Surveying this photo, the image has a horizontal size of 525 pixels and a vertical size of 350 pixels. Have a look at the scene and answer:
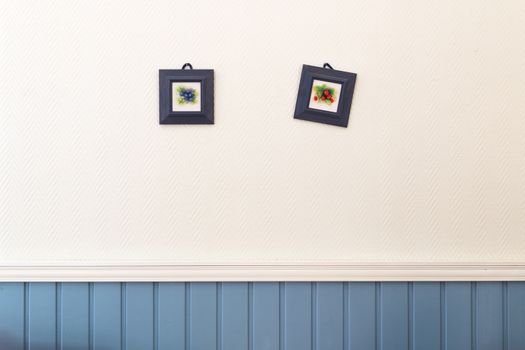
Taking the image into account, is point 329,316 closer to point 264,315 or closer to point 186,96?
point 264,315

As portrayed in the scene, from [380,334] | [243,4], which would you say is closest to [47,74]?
[243,4]

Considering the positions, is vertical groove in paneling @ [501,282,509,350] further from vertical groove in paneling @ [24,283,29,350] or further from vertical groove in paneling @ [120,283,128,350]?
vertical groove in paneling @ [24,283,29,350]

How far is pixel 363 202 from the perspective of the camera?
1545 mm

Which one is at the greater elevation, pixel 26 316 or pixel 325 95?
pixel 325 95

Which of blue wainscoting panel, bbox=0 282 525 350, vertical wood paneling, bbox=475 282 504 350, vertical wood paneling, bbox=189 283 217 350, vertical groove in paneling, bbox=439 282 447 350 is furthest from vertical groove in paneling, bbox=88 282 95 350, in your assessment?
vertical wood paneling, bbox=475 282 504 350

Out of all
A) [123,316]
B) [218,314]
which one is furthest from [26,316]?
[218,314]

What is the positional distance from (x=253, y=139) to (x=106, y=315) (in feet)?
2.22

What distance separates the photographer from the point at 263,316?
153 centimetres

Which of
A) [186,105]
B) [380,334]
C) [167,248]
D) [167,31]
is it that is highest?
[167,31]

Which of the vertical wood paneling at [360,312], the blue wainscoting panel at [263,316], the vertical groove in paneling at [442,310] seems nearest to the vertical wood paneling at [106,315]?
the blue wainscoting panel at [263,316]

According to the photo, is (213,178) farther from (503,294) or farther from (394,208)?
(503,294)

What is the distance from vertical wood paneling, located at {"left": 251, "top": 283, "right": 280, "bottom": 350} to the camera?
1532 millimetres

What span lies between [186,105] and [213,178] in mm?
230

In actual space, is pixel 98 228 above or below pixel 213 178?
below
